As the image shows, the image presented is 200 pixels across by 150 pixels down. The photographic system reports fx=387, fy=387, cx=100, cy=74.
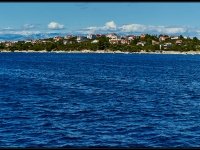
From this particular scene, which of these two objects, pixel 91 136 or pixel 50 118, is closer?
pixel 91 136

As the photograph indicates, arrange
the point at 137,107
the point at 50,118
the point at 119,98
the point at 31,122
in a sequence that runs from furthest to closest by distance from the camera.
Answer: the point at 119,98
the point at 137,107
the point at 50,118
the point at 31,122

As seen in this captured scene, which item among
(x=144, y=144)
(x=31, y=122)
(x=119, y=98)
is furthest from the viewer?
(x=119, y=98)

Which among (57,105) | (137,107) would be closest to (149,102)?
(137,107)

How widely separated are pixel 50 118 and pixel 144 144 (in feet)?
27.9

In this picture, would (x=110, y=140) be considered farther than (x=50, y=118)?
No

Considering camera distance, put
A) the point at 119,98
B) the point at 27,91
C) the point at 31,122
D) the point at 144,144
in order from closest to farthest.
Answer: the point at 144,144, the point at 31,122, the point at 119,98, the point at 27,91

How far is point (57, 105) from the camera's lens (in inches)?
1191

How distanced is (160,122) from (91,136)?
6.11 metres

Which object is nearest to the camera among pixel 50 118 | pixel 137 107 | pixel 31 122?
pixel 31 122

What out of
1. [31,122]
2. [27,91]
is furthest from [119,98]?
[31,122]

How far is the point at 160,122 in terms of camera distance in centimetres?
2277

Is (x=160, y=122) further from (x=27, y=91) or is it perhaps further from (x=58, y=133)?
(x=27, y=91)

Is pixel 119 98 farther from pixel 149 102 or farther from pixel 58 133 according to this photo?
pixel 58 133

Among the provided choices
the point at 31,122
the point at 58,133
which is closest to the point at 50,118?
the point at 31,122
